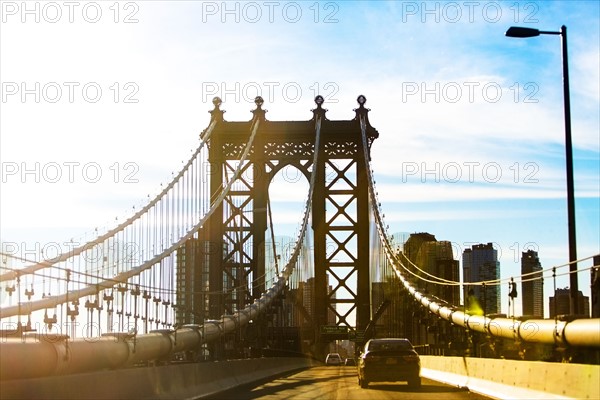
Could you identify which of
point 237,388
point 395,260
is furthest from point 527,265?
point 395,260

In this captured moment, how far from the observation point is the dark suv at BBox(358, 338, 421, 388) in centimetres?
3062

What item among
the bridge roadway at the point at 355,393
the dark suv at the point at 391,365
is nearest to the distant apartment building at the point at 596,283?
the bridge roadway at the point at 355,393

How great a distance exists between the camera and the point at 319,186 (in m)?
91.7

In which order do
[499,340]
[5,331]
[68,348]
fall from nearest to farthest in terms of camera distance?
[68,348], [5,331], [499,340]

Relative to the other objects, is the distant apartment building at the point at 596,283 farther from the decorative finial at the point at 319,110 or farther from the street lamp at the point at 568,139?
the decorative finial at the point at 319,110

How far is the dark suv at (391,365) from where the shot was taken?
30.6 metres

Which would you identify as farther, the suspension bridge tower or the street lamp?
the suspension bridge tower

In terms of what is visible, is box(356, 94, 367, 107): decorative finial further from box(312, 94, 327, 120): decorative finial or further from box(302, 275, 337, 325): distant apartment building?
box(302, 275, 337, 325): distant apartment building

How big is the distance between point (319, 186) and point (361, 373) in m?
60.2

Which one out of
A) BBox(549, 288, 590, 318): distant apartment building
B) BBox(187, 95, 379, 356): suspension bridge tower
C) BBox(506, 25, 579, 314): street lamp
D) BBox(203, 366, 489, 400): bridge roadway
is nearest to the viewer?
BBox(549, 288, 590, 318): distant apartment building

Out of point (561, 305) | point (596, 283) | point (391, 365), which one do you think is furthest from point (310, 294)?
point (596, 283)

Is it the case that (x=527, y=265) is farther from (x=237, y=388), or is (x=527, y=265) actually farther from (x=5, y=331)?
(x=5, y=331)

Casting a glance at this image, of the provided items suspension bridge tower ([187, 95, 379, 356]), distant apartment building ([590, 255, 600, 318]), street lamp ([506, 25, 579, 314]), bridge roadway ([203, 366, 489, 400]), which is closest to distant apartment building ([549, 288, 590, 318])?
street lamp ([506, 25, 579, 314])

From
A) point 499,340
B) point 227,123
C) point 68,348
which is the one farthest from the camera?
point 227,123
